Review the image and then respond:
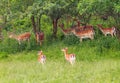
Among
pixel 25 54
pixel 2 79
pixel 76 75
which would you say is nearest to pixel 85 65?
pixel 76 75

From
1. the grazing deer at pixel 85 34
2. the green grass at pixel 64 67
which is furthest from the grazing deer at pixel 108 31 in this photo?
the green grass at pixel 64 67

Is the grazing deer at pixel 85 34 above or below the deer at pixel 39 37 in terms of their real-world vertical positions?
above

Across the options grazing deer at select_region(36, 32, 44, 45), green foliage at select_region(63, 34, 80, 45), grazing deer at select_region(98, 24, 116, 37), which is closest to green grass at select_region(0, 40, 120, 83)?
green foliage at select_region(63, 34, 80, 45)

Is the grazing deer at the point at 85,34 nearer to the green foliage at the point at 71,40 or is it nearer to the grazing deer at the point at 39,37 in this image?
the green foliage at the point at 71,40

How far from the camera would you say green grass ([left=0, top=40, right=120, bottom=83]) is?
1308cm

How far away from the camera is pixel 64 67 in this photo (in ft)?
50.4

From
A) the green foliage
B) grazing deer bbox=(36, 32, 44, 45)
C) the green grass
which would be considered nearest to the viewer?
the green grass

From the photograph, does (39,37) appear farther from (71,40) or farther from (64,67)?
(64,67)

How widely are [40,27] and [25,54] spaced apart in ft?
11.2

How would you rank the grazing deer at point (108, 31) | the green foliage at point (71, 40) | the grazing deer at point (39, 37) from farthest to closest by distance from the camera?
the grazing deer at point (39, 37) < the green foliage at point (71, 40) < the grazing deer at point (108, 31)

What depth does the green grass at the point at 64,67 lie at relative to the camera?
13.1 meters

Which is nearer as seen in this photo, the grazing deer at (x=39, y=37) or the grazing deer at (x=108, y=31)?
the grazing deer at (x=108, y=31)

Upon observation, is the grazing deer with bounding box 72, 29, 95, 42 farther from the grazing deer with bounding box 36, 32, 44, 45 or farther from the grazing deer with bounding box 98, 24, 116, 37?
the grazing deer with bounding box 36, 32, 44, 45

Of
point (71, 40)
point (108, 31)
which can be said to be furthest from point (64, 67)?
point (108, 31)
